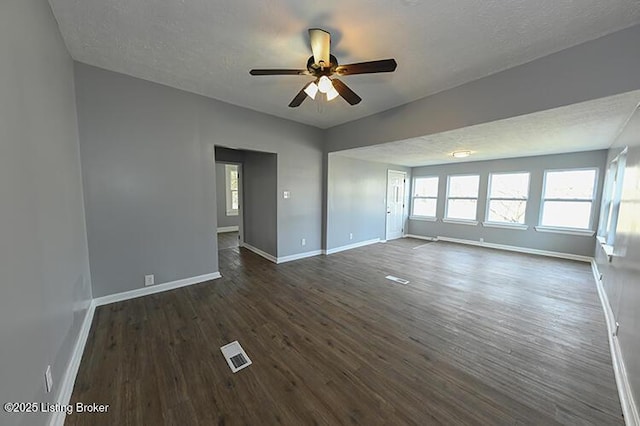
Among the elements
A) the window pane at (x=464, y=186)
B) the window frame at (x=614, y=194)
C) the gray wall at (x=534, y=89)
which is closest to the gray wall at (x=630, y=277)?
the window frame at (x=614, y=194)

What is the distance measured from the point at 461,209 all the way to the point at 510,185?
51.1 inches

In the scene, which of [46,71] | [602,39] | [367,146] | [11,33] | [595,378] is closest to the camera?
[11,33]

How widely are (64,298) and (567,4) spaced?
449 cm

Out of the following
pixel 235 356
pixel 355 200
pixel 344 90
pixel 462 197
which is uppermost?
pixel 344 90

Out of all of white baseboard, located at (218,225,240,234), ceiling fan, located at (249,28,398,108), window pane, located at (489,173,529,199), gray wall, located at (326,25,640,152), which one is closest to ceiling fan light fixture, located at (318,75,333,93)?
ceiling fan, located at (249,28,398,108)

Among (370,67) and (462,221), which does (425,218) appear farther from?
(370,67)

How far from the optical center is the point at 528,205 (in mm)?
5641

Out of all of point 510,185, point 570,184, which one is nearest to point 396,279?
point 510,185

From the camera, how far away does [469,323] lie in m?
2.58

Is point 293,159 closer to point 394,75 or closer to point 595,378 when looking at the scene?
point 394,75

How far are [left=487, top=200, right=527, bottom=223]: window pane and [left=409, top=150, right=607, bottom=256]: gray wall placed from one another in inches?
5.4

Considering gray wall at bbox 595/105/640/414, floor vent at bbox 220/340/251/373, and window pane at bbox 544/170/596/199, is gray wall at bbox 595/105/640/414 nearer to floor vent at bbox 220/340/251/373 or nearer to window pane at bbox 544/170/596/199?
floor vent at bbox 220/340/251/373

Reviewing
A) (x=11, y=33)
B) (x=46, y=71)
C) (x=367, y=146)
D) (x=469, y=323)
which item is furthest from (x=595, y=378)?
(x=46, y=71)

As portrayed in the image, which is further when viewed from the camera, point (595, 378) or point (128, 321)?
point (128, 321)
